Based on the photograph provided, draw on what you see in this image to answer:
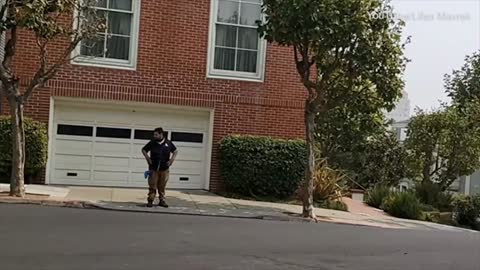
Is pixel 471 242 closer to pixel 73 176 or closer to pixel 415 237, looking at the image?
pixel 415 237

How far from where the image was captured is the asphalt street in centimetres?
813

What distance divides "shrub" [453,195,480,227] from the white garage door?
792cm

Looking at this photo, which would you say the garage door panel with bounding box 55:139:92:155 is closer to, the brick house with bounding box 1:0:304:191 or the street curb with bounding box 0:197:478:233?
the brick house with bounding box 1:0:304:191

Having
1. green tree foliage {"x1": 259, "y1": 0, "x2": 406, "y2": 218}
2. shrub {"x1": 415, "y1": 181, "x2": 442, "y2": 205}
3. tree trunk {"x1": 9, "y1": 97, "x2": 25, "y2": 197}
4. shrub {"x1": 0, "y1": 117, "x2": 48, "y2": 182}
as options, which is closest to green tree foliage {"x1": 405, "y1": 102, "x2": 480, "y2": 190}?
shrub {"x1": 415, "y1": 181, "x2": 442, "y2": 205}

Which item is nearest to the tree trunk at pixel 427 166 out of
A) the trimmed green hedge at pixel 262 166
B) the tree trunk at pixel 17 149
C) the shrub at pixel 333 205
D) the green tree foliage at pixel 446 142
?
the green tree foliage at pixel 446 142

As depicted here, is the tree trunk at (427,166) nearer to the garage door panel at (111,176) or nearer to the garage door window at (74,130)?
the garage door panel at (111,176)

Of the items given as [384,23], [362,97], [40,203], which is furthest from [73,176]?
[384,23]

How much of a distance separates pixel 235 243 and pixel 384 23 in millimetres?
7021

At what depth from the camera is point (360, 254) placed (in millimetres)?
9938

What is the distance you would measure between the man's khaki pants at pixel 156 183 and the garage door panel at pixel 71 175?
4139 mm

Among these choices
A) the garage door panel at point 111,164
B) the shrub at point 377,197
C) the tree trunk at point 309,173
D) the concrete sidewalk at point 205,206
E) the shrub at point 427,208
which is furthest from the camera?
the shrub at point 427,208

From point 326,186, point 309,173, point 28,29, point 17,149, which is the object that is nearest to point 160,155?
point 17,149

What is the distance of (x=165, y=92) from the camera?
58.7ft

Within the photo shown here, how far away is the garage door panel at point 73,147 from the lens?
57.4ft
